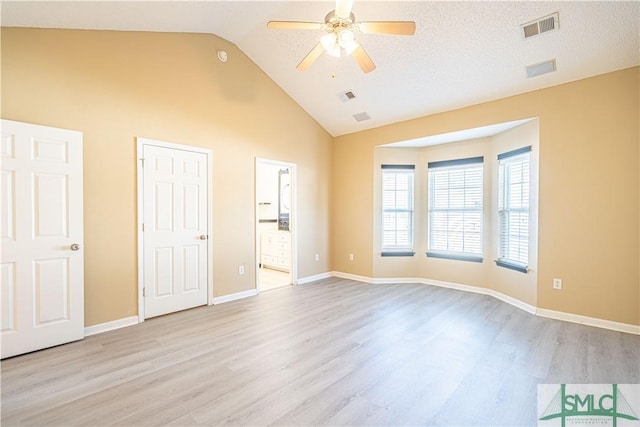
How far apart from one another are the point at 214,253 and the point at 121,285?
3.76ft

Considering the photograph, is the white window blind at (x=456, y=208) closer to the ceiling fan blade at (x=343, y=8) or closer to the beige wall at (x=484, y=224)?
the beige wall at (x=484, y=224)

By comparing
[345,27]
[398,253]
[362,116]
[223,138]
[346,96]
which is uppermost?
[346,96]

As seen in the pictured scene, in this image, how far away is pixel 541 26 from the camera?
296 cm

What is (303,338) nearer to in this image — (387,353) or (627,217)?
(387,353)

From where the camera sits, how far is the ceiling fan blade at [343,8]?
7.18 feet

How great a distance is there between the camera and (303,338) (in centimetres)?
303

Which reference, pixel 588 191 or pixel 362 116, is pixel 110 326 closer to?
pixel 362 116

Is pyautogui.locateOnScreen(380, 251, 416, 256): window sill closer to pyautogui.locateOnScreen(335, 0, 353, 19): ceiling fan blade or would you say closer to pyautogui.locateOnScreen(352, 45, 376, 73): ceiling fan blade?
pyautogui.locateOnScreen(352, 45, 376, 73): ceiling fan blade

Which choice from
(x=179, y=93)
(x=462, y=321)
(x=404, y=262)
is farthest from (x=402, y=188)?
(x=179, y=93)

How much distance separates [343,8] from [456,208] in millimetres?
3811

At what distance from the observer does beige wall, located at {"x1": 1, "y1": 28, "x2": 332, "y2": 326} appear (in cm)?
288

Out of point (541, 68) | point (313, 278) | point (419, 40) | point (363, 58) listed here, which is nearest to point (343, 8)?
point (363, 58)

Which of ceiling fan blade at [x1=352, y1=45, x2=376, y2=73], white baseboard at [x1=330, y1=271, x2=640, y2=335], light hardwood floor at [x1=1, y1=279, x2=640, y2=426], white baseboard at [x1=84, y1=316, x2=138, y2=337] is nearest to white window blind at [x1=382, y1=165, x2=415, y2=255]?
white baseboard at [x1=330, y1=271, x2=640, y2=335]

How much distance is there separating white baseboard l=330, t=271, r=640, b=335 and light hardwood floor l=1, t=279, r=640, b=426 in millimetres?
143
